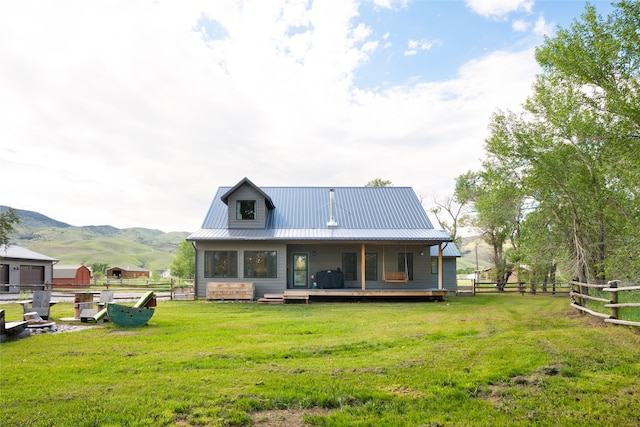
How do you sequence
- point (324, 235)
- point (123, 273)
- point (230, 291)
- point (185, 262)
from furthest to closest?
point (123, 273) → point (185, 262) → point (324, 235) → point (230, 291)

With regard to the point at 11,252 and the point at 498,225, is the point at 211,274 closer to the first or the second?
the point at 11,252

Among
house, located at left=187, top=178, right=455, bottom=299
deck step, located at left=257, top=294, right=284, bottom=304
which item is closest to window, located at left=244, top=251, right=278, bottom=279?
house, located at left=187, top=178, right=455, bottom=299

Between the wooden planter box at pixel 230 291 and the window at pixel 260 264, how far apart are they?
755 millimetres

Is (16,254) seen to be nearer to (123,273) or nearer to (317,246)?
(317,246)

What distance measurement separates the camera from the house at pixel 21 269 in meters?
27.9

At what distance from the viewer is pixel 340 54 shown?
15117 mm

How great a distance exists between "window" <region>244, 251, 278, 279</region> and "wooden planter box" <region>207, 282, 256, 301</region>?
755 millimetres

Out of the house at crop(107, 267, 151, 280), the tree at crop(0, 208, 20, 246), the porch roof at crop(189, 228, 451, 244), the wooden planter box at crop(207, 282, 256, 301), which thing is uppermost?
the tree at crop(0, 208, 20, 246)

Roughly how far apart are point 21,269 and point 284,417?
33.7 m

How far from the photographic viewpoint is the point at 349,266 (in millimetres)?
20391

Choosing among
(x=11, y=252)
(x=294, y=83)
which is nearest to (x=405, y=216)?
(x=294, y=83)

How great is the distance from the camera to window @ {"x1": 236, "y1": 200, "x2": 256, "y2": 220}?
66.5 feet

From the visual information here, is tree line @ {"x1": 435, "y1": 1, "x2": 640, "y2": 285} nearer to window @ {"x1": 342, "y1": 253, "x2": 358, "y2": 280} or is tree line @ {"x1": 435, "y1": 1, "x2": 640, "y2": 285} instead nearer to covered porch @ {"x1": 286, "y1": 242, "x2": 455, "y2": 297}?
covered porch @ {"x1": 286, "y1": 242, "x2": 455, "y2": 297}

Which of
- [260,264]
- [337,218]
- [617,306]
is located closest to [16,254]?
[260,264]
